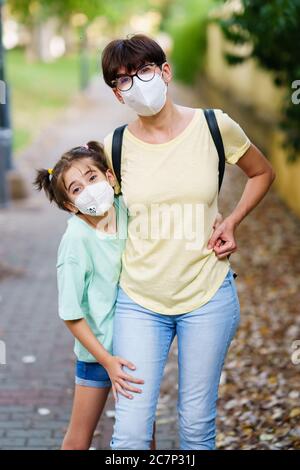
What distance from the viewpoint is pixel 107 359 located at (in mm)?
3043

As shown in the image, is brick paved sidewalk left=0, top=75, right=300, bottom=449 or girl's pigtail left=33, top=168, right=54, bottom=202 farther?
brick paved sidewalk left=0, top=75, right=300, bottom=449

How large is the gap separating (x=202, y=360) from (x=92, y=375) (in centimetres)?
51

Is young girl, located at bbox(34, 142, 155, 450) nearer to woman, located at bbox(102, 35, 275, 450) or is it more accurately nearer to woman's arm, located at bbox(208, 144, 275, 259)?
woman, located at bbox(102, 35, 275, 450)

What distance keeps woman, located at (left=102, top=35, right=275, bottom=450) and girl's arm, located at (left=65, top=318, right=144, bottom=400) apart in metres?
0.03

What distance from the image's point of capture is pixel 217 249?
10.2 ft

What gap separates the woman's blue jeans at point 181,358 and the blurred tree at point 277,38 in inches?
134

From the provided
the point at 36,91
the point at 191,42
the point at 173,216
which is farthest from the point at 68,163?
the point at 36,91

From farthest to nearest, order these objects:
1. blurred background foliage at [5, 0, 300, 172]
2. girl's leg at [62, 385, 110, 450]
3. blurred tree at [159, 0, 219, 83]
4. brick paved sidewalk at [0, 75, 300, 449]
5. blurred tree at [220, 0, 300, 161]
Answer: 1. blurred tree at [159, 0, 219, 83]
2. blurred background foliage at [5, 0, 300, 172]
3. blurred tree at [220, 0, 300, 161]
4. brick paved sidewalk at [0, 75, 300, 449]
5. girl's leg at [62, 385, 110, 450]

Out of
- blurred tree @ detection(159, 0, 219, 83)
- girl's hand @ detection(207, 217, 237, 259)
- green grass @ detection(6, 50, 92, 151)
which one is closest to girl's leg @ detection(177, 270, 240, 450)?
girl's hand @ detection(207, 217, 237, 259)

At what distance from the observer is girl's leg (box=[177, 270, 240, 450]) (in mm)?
3037

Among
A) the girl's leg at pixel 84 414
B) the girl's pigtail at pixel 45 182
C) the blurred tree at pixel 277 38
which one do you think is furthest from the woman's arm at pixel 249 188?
the blurred tree at pixel 277 38

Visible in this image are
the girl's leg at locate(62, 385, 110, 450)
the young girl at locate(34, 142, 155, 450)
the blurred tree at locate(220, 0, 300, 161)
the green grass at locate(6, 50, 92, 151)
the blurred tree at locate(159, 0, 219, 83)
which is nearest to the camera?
the young girl at locate(34, 142, 155, 450)

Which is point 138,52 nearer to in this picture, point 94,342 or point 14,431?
point 94,342

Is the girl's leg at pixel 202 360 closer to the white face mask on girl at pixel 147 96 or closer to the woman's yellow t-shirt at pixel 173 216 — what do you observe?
the woman's yellow t-shirt at pixel 173 216
